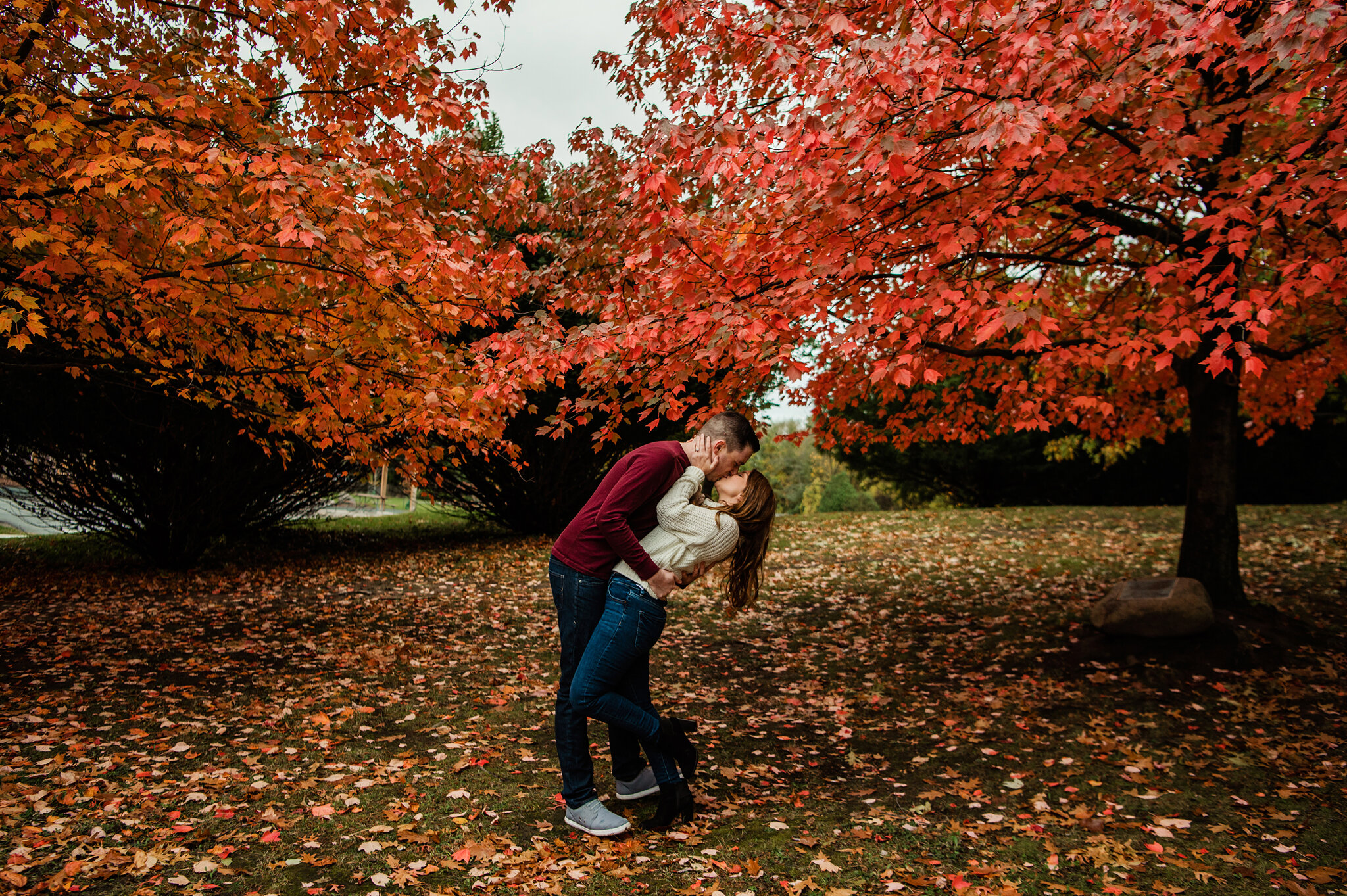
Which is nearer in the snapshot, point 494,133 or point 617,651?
point 617,651

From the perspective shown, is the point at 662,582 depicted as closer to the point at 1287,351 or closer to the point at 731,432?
the point at 731,432

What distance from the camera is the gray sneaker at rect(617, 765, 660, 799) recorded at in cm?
361

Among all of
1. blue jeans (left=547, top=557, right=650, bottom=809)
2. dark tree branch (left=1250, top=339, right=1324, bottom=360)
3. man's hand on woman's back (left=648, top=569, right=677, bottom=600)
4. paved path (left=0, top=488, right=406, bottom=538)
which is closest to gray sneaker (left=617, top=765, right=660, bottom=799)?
blue jeans (left=547, top=557, right=650, bottom=809)

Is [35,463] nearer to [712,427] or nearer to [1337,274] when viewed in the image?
[712,427]

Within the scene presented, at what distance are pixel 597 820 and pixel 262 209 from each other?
402 centimetres

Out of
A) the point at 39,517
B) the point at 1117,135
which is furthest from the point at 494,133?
the point at 1117,135

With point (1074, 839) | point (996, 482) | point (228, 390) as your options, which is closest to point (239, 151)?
point (228, 390)

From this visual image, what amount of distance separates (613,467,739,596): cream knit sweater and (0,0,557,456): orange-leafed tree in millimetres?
2403

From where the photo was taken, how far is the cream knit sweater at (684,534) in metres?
3.14

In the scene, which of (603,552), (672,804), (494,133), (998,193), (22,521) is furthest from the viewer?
(22,521)

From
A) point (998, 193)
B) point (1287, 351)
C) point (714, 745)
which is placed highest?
point (998, 193)

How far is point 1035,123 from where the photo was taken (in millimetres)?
3340

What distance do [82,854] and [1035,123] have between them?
5054mm

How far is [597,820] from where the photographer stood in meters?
3.36
